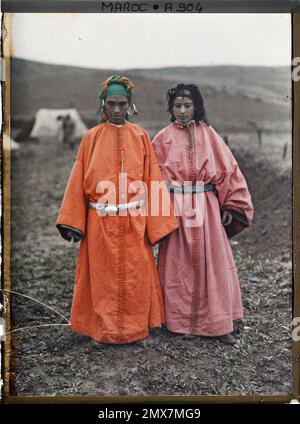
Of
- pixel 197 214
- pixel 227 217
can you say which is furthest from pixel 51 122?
pixel 227 217

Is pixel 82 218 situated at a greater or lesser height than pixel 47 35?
lesser

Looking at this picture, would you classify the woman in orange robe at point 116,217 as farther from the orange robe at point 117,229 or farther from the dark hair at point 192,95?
the dark hair at point 192,95

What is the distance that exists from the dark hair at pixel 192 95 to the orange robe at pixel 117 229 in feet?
0.96

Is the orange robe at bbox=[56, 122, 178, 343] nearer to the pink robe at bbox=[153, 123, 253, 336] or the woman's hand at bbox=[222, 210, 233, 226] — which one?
the pink robe at bbox=[153, 123, 253, 336]

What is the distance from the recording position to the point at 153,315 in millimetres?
4465

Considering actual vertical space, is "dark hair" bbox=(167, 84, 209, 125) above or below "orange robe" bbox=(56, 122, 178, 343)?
above

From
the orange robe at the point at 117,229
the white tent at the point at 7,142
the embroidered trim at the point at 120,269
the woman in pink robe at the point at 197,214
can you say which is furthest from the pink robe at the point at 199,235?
the white tent at the point at 7,142

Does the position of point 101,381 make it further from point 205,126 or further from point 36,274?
point 205,126

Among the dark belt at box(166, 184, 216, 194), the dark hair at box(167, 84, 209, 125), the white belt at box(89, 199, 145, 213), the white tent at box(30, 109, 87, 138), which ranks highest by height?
the dark hair at box(167, 84, 209, 125)

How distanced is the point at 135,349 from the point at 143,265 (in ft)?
1.78

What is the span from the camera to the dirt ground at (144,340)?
14.6ft

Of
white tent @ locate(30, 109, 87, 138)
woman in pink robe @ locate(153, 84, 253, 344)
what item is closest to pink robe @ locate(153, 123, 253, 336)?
woman in pink robe @ locate(153, 84, 253, 344)

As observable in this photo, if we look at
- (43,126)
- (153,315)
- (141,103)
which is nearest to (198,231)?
(153,315)

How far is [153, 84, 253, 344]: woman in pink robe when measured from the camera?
4.44m
